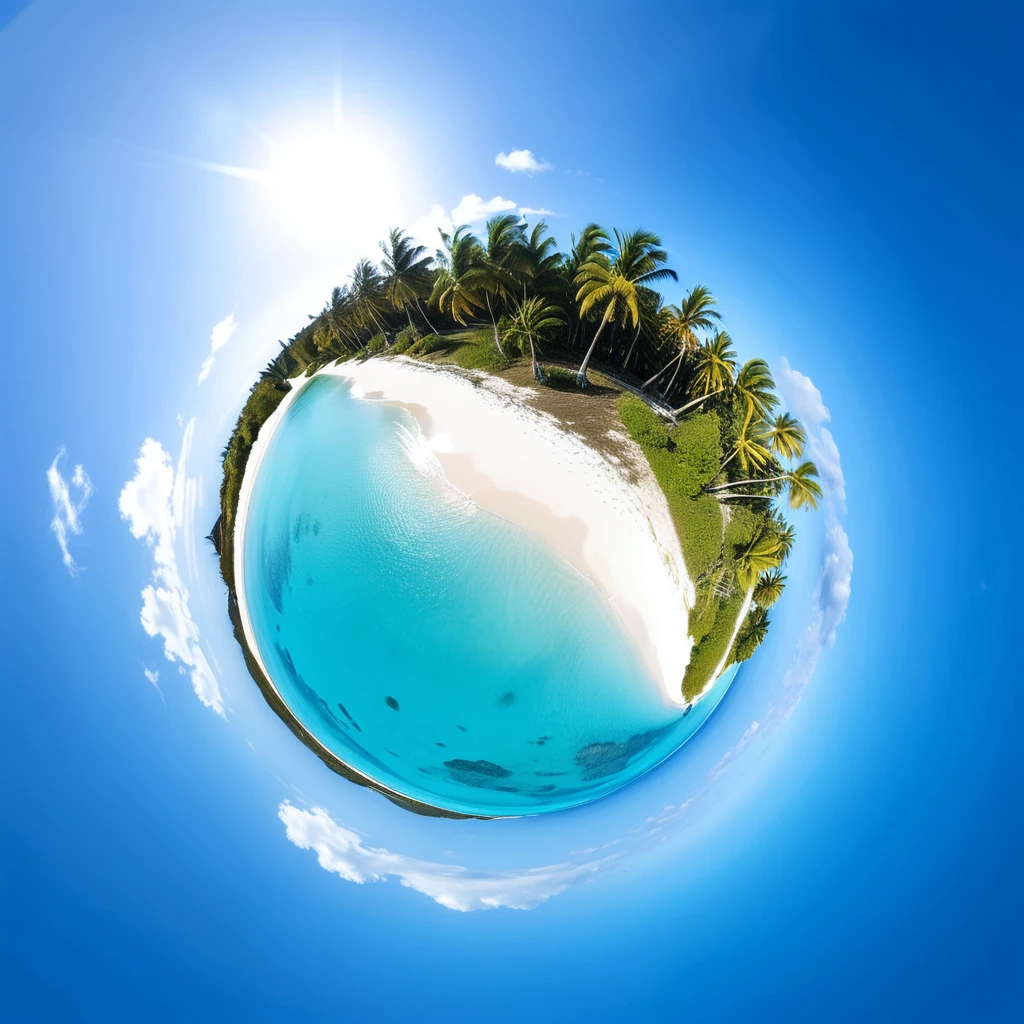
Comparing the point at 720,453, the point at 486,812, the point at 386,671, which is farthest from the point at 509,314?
the point at 486,812

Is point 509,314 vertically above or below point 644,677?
above

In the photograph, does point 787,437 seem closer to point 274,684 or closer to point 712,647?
point 712,647

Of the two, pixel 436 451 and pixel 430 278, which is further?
pixel 436 451

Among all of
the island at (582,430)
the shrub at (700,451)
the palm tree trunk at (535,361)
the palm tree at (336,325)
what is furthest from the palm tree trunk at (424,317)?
the shrub at (700,451)

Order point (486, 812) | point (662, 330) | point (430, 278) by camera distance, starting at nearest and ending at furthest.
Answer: point (430, 278) → point (662, 330) → point (486, 812)

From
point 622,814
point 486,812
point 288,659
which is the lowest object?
point 486,812

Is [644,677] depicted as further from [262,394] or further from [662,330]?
[262,394]

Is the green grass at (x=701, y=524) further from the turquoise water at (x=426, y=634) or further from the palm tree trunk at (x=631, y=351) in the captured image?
the palm tree trunk at (x=631, y=351)
